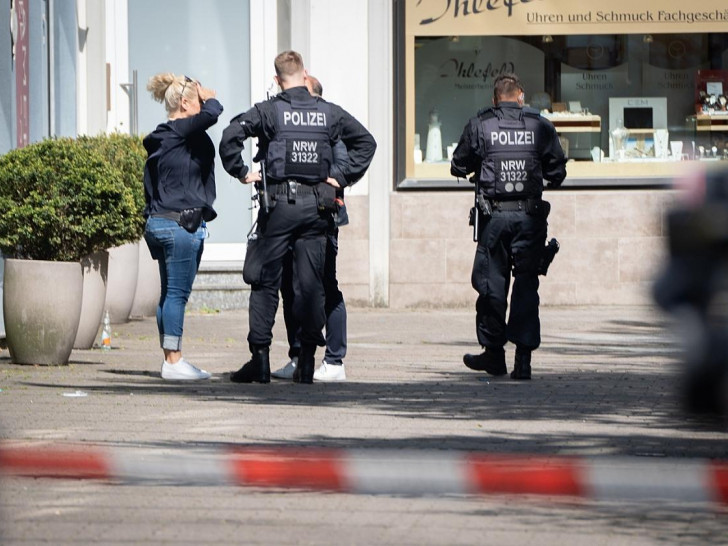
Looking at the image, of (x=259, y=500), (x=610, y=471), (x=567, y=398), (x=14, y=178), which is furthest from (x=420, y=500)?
(x=14, y=178)

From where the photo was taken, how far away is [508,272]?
972cm

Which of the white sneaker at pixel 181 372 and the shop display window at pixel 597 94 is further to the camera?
the shop display window at pixel 597 94

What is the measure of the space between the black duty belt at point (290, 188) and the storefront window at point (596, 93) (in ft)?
21.1

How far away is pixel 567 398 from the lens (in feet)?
28.2

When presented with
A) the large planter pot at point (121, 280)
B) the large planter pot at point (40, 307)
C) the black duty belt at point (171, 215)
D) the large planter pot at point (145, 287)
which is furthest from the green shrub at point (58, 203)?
the large planter pot at point (145, 287)

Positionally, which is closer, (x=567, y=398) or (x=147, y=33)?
(x=567, y=398)

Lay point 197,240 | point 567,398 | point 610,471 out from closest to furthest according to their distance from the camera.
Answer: point 610,471 < point 567,398 < point 197,240

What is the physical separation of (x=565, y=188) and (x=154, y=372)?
6.61m

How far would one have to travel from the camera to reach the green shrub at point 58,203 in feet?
31.9

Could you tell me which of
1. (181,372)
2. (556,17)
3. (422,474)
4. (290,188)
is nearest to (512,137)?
(290,188)

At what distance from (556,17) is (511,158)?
6260 mm

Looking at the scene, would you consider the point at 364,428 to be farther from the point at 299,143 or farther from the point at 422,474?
the point at 422,474

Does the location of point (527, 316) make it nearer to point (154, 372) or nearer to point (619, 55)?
point (154, 372)

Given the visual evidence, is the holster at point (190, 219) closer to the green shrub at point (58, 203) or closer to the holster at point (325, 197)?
the holster at point (325, 197)
